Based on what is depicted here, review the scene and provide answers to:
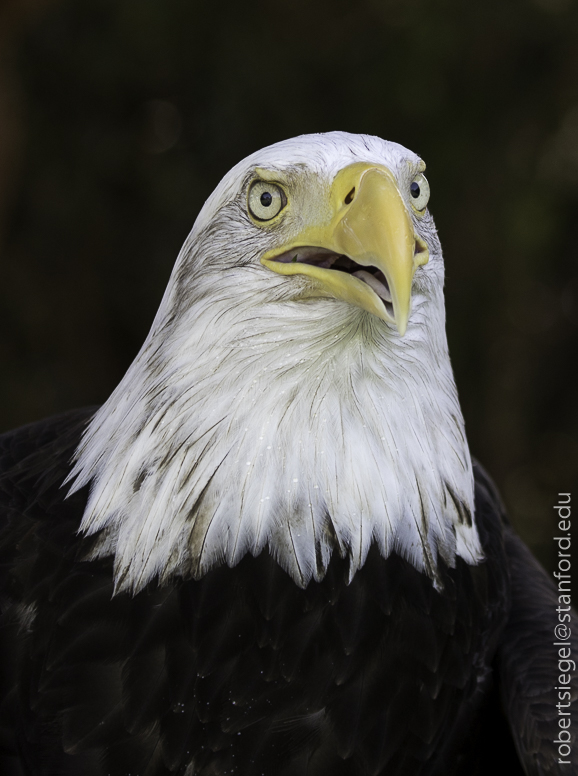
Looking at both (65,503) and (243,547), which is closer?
(243,547)

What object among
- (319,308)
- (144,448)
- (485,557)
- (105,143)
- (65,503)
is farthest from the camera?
(105,143)

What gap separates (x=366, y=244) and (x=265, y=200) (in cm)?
37

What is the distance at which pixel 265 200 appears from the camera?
1.99 metres

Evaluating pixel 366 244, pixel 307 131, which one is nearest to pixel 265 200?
pixel 366 244

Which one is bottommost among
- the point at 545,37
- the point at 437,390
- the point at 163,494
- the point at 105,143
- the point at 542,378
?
the point at 542,378

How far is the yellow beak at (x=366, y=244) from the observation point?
1.70m

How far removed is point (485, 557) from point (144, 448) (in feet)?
3.46

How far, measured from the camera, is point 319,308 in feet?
6.19

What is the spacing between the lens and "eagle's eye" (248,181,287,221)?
6.46ft

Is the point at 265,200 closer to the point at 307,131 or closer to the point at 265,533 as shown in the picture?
the point at 265,533

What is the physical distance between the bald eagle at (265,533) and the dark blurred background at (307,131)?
15.6 ft

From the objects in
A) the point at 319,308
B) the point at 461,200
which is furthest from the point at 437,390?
the point at 461,200

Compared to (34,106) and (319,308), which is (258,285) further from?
(34,106)

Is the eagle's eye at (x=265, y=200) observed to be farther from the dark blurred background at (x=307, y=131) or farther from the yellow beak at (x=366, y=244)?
the dark blurred background at (x=307, y=131)
